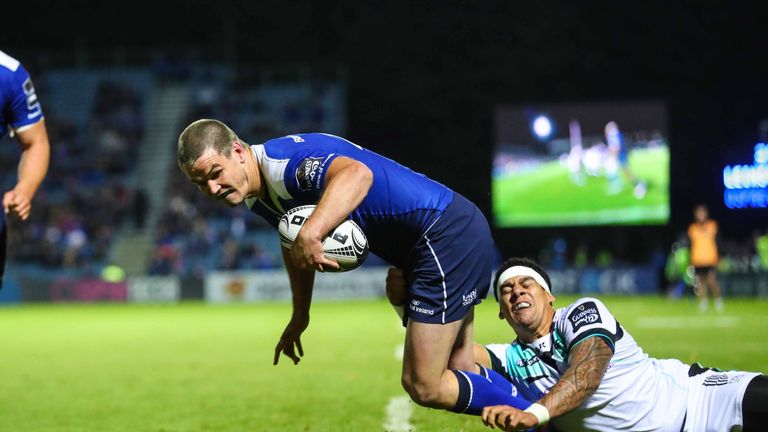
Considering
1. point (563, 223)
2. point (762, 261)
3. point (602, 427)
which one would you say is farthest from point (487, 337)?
point (563, 223)

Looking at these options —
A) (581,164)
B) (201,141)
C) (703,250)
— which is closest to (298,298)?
(201,141)

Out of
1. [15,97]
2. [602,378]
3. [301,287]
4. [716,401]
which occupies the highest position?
[15,97]

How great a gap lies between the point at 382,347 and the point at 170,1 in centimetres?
2923

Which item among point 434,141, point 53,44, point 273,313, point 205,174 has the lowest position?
point 273,313

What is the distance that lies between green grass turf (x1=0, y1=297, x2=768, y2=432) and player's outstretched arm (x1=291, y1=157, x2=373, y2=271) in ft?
7.33

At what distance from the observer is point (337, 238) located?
4316mm

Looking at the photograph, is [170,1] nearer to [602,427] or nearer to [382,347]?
[382,347]

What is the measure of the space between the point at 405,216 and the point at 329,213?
612 mm

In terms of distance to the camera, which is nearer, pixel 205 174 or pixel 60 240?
pixel 205 174

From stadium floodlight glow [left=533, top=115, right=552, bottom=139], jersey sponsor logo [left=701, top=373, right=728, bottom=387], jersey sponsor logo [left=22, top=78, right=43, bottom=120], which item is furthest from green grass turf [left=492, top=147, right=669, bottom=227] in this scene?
jersey sponsor logo [left=22, top=78, right=43, bottom=120]

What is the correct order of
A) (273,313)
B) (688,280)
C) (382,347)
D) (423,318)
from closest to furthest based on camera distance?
(423,318)
(382,347)
(273,313)
(688,280)

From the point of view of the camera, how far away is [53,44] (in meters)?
38.4

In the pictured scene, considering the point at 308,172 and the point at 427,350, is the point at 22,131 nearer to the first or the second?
the point at 308,172

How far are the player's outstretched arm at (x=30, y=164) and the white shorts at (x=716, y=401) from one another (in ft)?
11.7
